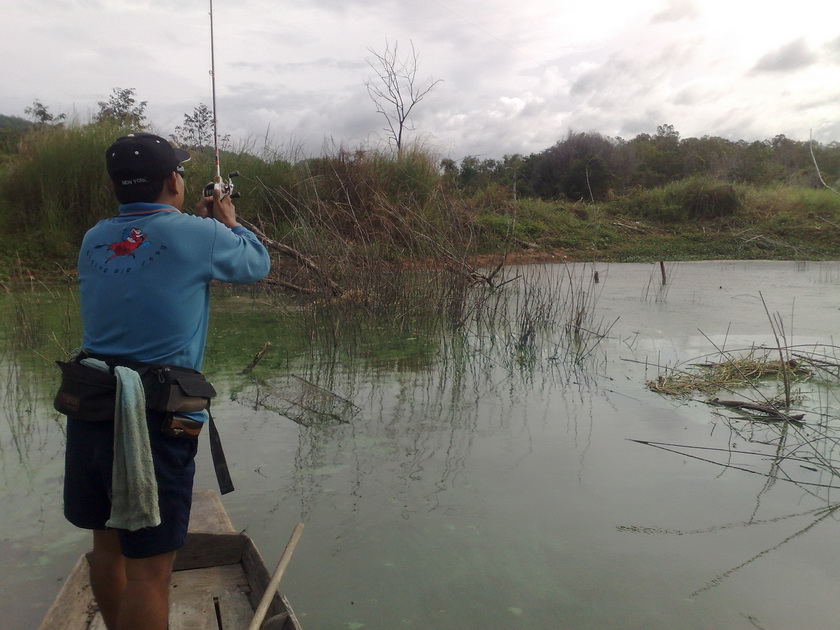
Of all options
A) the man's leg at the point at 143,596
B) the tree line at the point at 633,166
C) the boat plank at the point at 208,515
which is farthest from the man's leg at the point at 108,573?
the tree line at the point at 633,166

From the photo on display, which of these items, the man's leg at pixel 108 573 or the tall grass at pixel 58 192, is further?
the tall grass at pixel 58 192

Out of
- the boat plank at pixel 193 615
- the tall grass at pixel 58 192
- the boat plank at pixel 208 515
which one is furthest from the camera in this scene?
the tall grass at pixel 58 192

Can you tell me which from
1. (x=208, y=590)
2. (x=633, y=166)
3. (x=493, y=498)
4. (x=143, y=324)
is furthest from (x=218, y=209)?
(x=633, y=166)

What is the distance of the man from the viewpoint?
1.61 meters

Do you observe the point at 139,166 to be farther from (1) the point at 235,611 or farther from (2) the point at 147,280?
(1) the point at 235,611

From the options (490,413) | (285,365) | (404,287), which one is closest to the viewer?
(490,413)

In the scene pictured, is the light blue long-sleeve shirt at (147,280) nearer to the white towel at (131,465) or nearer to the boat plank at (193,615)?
the white towel at (131,465)

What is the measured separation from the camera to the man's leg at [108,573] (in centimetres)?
172


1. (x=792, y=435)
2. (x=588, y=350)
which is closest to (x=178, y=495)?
(x=792, y=435)

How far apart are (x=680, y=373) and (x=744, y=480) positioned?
173 centimetres

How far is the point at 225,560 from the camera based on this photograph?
A: 234 centimetres

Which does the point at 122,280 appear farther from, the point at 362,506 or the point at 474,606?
the point at 362,506

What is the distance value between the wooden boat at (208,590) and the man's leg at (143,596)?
333 mm

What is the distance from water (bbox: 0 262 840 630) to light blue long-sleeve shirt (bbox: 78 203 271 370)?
1085 millimetres
